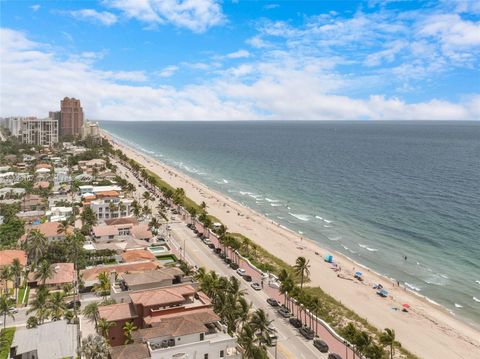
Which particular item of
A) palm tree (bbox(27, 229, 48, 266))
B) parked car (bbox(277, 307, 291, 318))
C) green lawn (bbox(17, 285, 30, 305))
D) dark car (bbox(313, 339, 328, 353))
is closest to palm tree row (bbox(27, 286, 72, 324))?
green lawn (bbox(17, 285, 30, 305))

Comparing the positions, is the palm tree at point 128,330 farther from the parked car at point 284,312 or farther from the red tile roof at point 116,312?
the parked car at point 284,312

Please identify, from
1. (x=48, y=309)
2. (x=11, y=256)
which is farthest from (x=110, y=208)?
(x=48, y=309)

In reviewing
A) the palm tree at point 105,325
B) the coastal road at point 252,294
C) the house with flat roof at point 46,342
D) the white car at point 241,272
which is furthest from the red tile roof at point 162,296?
the white car at point 241,272

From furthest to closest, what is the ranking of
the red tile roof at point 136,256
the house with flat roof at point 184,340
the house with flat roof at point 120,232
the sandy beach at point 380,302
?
the house with flat roof at point 120,232 < the red tile roof at point 136,256 < the sandy beach at point 380,302 < the house with flat roof at point 184,340

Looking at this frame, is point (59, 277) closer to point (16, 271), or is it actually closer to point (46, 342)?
point (16, 271)

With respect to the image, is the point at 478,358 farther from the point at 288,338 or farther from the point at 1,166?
the point at 1,166

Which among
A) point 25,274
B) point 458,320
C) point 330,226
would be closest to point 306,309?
point 458,320
